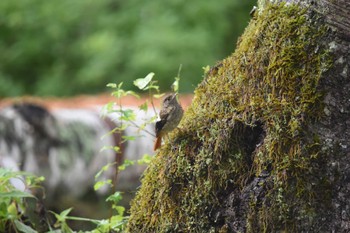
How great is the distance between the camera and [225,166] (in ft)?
7.99

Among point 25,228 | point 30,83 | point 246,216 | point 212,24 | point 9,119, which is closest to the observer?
point 246,216

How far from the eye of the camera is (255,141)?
244 cm

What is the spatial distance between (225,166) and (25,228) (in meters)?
0.87

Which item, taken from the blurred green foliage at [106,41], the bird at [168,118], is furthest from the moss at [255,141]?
the blurred green foliage at [106,41]

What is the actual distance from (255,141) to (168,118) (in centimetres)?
37

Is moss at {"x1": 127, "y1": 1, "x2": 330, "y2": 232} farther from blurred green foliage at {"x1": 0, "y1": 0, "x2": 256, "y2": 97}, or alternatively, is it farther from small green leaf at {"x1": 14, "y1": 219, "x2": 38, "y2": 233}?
blurred green foliage at {"x1": 0, "y1": 0, "x2": 256, "y2": 97}

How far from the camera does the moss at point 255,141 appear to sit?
2307 mm

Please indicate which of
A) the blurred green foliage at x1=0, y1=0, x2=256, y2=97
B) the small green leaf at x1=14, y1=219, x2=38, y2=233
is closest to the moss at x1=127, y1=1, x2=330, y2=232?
the small green leaf at x1=14, y1=219, x2=38, y2=233

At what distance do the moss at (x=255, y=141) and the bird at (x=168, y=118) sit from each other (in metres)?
0.04

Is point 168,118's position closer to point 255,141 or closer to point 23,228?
point 255,141

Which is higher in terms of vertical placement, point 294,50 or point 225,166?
point 294,50

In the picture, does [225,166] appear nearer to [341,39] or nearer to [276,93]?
[276,93]

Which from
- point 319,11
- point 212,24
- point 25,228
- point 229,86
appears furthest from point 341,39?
point 212,24

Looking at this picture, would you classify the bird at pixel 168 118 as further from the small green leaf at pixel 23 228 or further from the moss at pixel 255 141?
the small green leaf at pixel 23 228
